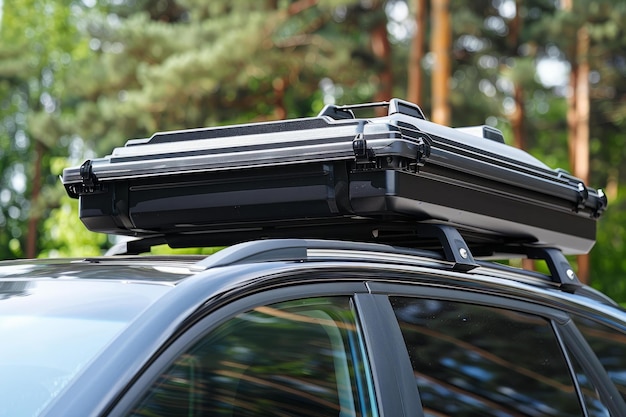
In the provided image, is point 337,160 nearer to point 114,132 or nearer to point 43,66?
point 114,132

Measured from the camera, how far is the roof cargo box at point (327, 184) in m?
2.62

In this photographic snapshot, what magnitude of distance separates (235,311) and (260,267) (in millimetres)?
152

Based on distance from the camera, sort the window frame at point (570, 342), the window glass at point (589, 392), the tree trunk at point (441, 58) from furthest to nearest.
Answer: the tree trunk at point (441, 58)
the window glass at point (589, 392)
the window frame at point (570, 342)

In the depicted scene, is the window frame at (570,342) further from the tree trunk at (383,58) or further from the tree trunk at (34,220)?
the tree trunk at (34,220)

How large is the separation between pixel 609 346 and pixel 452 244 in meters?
0.97

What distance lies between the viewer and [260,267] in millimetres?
2145

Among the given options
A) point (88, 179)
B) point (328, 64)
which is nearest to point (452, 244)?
point (88, 179)

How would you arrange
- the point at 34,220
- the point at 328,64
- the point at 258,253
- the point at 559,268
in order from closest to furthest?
the point at 258,253 → the point at 559,268 → the point at 328,64 → the point at 34,220

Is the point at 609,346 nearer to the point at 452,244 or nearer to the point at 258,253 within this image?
the point at 452,244

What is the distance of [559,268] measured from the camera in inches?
128

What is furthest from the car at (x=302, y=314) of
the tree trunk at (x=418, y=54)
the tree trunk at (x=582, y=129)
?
the tree trunk at (x=582, y=129)

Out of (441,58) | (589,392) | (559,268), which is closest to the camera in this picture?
(589,392)

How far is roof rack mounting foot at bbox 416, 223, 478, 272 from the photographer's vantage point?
8.91 ft

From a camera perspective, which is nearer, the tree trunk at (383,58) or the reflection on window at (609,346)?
the reflection on window at (609,346)
